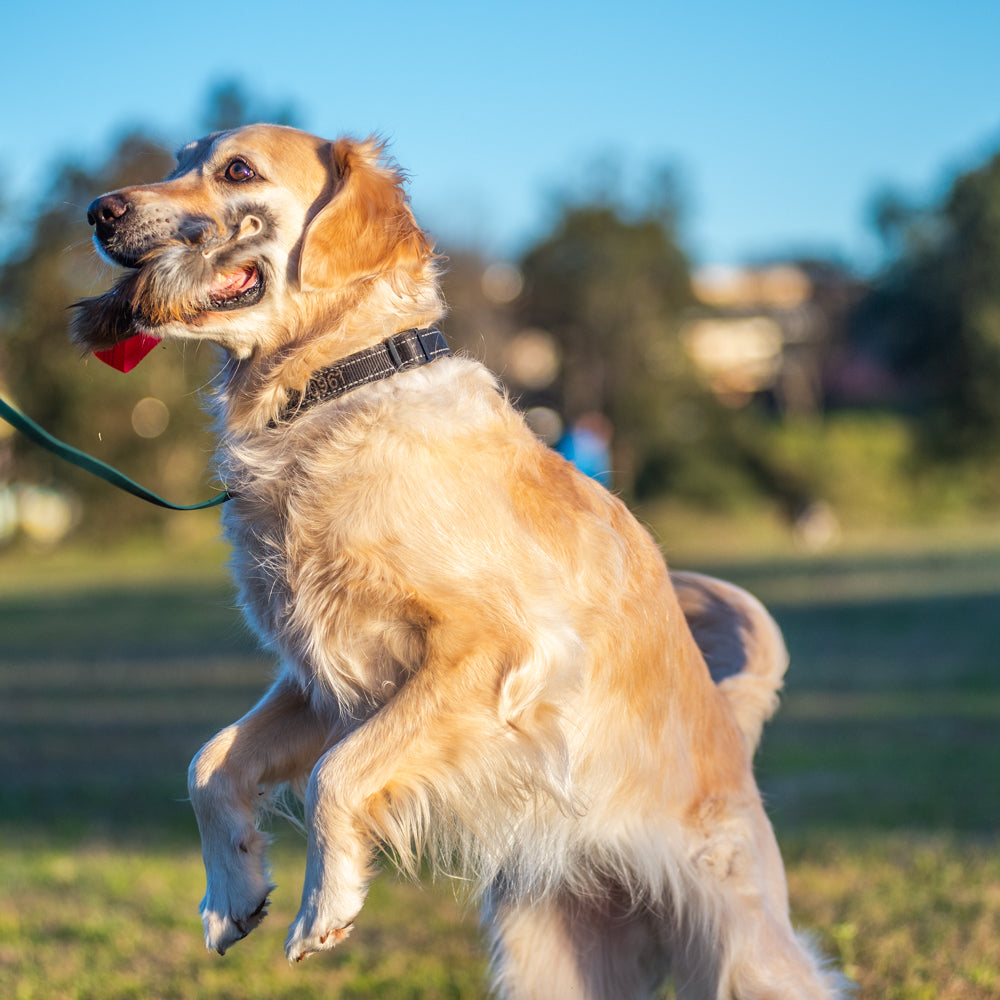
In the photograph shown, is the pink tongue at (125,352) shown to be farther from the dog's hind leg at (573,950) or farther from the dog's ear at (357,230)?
the dog's hind leg at (573,950)

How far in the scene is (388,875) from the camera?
624cm

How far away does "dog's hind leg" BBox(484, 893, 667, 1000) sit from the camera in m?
3.45

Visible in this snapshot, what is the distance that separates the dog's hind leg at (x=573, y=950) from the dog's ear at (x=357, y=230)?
187 cm

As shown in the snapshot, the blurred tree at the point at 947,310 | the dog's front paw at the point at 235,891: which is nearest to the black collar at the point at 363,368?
the dog's front paw at the point at 235,891

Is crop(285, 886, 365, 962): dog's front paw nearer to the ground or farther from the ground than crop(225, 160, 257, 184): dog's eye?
nearer to the ground

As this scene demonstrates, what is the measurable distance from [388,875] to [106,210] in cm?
427

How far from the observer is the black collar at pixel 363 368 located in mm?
3043

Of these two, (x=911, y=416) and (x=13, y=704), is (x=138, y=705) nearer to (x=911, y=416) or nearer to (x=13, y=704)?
(x=13, y=704)

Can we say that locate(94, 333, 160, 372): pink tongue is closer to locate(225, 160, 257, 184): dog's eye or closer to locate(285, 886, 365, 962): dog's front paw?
locate(225, 160, 257, 184): dog's eye

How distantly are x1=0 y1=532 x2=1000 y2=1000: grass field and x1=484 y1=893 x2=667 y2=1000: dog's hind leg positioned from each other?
2.56ft

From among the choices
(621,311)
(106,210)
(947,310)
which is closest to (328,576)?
(106,210)

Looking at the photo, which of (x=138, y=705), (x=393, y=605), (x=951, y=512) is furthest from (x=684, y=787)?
(x=951, y=512)

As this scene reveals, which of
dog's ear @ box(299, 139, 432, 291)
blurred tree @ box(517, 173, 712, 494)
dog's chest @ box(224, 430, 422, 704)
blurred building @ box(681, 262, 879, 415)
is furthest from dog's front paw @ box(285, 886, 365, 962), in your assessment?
blurred building @ box(681, 262, 879, 415)

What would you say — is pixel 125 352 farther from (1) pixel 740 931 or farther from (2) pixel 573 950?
(1) pixel 740 931
